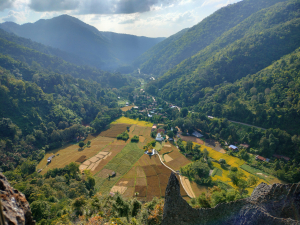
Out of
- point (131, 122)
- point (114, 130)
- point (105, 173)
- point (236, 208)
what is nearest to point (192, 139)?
point (131, 122)

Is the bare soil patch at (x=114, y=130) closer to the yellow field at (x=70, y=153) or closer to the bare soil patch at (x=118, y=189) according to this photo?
the yellow field at (x=70, y=153)

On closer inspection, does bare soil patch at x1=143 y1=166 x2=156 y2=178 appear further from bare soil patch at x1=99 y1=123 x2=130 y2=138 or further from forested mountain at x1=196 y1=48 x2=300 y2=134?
forested mountain at x1=196 y1=48 x2=300 y2=134

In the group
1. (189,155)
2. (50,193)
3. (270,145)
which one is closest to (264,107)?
(270,145)

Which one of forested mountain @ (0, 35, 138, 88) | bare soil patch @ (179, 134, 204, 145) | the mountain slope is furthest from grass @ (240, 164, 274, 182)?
forested mountain @ (0, 35, 138, 88)

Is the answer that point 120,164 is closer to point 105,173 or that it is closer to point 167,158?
point 105,173

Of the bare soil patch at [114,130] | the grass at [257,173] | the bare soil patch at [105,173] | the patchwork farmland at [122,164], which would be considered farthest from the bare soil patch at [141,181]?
the bare soil patch at [114,130]
